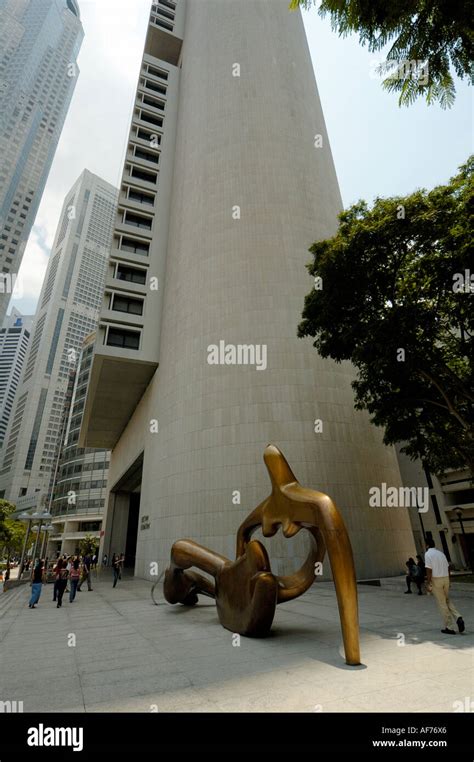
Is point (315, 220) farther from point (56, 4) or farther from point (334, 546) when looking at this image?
point (56, 4)

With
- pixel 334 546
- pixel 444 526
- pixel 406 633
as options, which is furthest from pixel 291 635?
pixel 444 526

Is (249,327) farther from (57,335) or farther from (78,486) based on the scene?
(57,335)

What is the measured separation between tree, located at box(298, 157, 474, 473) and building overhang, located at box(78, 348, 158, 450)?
1400 centimetres

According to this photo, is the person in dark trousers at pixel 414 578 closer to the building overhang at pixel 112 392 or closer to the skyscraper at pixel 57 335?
the building overhang at pixel 112 392

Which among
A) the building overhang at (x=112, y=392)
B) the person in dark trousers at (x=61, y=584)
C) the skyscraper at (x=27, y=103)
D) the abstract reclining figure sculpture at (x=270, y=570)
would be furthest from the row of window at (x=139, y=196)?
the skyscraper at (x=27, y=103)

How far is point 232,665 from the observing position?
201 inches

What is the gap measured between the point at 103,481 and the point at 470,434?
67.6 meters

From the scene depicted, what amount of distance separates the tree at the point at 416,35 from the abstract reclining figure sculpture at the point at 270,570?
662 cm

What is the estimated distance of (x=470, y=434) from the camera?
12562mm

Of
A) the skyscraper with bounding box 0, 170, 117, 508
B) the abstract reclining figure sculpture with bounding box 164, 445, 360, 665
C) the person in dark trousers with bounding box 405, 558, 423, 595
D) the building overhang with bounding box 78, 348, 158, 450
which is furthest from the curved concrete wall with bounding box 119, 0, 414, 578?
the skyscraper with bounding box 0, 170, 117, 508

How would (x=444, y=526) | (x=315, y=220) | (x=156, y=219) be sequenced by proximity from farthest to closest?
(x=444, y=526), (x=156, y=219), (x=315, y=220)

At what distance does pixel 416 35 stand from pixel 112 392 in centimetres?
2665

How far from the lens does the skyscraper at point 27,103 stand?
229 ft

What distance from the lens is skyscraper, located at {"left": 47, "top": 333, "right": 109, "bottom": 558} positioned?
227 feet
